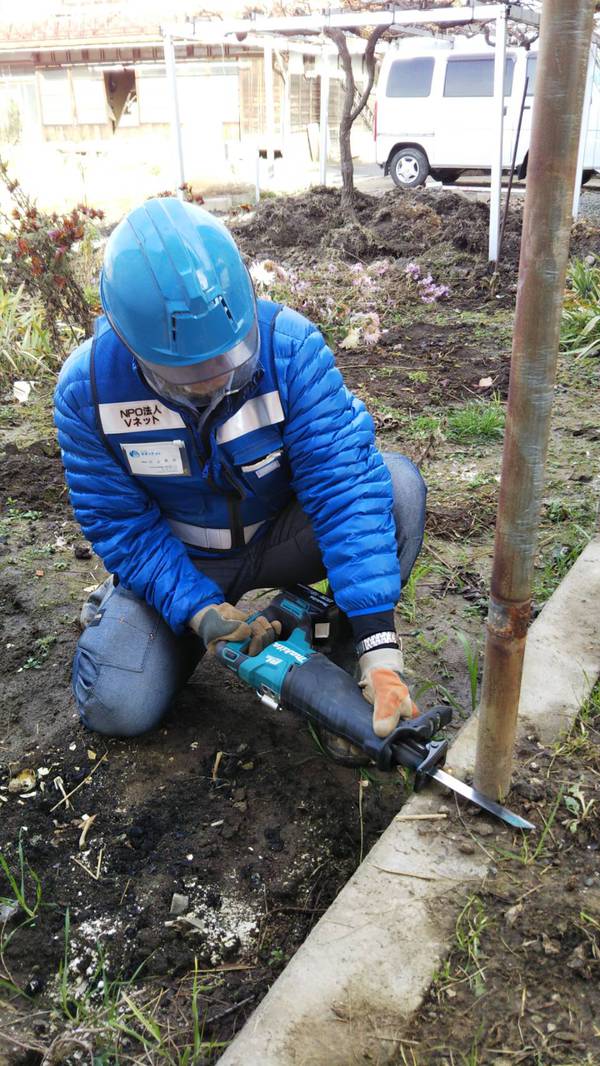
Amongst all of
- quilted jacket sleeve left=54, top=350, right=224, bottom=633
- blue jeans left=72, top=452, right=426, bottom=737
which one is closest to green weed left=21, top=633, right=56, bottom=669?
blue jeans left=72, top=452, right=426, bottom=737

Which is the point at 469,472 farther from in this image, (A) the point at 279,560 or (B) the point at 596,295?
(B) the point at 596,295

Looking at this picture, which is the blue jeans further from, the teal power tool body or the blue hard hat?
the blue hard hat

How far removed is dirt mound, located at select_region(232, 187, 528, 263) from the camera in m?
8.73

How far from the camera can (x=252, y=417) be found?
2098 millimetres

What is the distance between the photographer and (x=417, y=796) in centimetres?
182

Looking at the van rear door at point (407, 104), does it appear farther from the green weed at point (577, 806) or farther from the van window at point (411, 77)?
the green weed at point (577, 806)

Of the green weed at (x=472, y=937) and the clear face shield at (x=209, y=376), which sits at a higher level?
the clear face shield at (x=209, y=376)

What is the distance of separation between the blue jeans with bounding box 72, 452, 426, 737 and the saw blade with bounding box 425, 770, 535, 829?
0.82 m

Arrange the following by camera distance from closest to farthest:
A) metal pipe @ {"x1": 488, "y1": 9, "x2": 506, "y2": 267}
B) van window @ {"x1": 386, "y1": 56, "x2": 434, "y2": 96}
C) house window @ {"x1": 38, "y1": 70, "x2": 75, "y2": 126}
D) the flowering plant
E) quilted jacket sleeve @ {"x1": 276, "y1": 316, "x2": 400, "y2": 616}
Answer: quilted jacket sleeve @ {"x1": 276, "y1": 316, "x2": 400, "y2": 616}, the flowering plant, metal pipe @ {"x1": 488, "y1": 9, "x2": 506, "y2": 267}, van window @ {"x1": 386, "y1": 56, "x2": 434, "y2": 96}, house window @ {"x1": 38, "y1": 70, "x2": 75, "y2": 126}

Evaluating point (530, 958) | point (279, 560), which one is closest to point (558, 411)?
point (279, 560)

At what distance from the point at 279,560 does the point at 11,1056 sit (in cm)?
138

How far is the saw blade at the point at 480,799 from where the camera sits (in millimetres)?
1711

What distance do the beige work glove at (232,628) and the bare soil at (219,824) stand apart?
314mm

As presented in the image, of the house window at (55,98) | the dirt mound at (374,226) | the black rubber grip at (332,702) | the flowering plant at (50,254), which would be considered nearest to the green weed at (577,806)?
the black rubber grip at (332,702)
